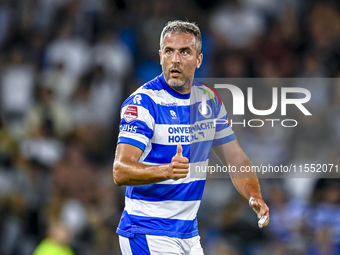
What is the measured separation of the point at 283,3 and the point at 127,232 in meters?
7.16

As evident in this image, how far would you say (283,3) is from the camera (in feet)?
32.2

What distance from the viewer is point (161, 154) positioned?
3.99 meters

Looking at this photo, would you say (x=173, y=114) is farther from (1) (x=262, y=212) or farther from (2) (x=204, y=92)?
(1) (x=262, y=212)

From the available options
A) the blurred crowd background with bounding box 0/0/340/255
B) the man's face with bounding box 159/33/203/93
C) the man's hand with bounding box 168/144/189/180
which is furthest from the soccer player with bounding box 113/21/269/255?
the blurred crowd background with bounding box 0/0/340/255

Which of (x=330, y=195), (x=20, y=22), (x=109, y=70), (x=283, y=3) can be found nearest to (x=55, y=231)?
(x=109, y=70)

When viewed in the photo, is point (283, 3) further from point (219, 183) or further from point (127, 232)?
point (127, 232)

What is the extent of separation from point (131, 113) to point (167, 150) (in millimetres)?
425

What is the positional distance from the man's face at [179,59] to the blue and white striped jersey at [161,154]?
90mm

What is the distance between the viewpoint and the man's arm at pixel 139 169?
340 cm

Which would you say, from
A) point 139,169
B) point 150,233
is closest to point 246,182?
point 150,233

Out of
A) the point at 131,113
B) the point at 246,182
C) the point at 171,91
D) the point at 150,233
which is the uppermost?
the point at 171,91

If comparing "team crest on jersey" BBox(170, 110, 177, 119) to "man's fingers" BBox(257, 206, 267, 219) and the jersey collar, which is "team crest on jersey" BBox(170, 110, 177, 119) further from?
"man's fingers" BBox(257, 206, 267, 219)

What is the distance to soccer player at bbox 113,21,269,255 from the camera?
3.86 m

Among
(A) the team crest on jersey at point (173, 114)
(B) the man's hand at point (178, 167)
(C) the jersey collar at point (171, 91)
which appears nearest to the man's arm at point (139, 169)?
(B) the man's hand at point (178, 167)
